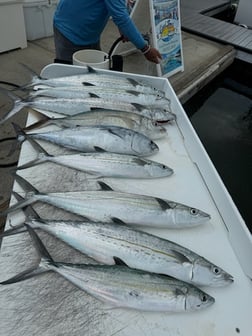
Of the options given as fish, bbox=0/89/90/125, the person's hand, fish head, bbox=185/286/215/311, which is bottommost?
fish head, bbox=185/286/215/311

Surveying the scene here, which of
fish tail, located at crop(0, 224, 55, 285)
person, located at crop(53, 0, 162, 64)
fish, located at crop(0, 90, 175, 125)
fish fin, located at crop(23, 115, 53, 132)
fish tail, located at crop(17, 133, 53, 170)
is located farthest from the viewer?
person, located at crop(53, 0, 162, 64)

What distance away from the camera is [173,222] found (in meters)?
1.72

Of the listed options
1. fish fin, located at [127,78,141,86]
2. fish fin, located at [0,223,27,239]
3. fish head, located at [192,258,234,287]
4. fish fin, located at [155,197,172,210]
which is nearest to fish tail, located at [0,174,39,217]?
fish fin, located at [0,223,27,239]

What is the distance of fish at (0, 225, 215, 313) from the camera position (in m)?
1.35

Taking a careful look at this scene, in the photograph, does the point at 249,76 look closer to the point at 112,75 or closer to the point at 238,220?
the point at 112,75

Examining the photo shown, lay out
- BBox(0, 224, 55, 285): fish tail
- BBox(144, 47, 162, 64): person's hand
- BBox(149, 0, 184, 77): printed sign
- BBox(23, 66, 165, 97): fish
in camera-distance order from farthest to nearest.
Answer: BBox(149, 0, 184, 77): printed sign → BBox(144, 47, 162, 64): person's hand → BBox(23, 66, 165, 97): fish → BBox(0, 224, 55, 285): fish tail

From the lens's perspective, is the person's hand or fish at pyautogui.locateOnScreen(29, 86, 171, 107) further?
the person's hand

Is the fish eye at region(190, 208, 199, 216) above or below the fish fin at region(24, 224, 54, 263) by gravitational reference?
below

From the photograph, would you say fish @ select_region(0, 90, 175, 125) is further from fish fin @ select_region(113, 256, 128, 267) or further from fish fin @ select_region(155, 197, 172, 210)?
fish fin @ select_region(113, 256, 128, 267)

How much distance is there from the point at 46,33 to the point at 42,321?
233 inches

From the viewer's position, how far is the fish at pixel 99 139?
2.16m

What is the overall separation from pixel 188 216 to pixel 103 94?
4.38 feet

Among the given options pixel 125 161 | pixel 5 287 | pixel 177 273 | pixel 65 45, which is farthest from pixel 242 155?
pixel 5 287

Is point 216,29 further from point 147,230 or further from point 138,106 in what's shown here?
point 147,230
